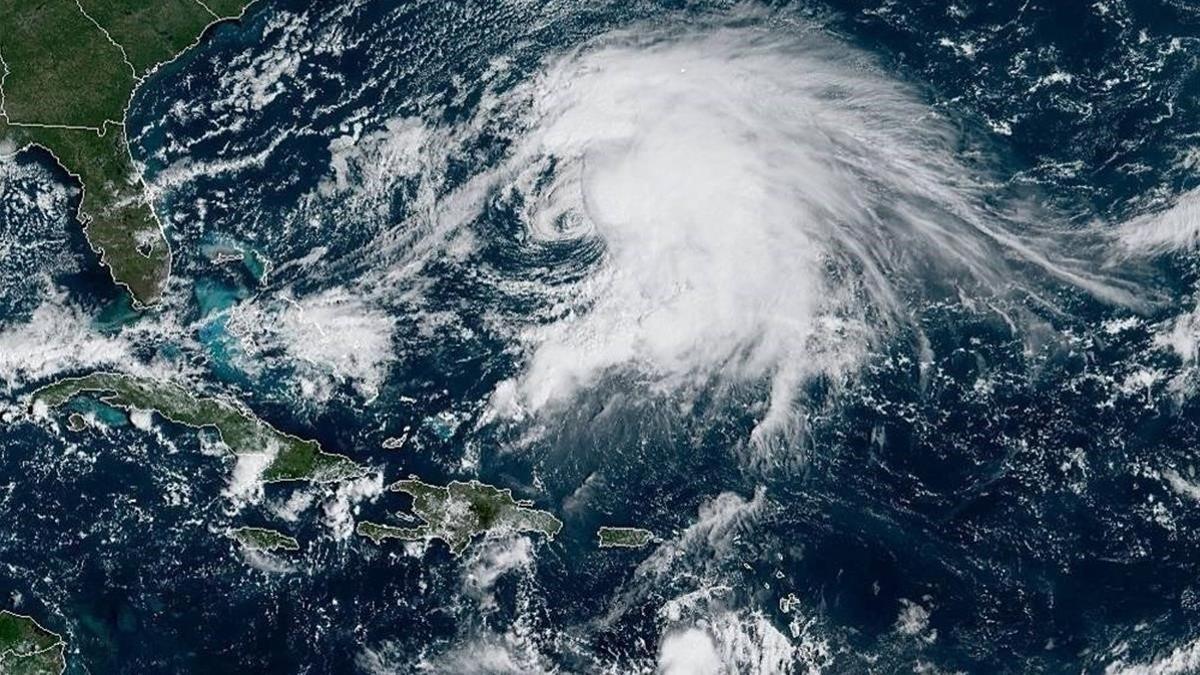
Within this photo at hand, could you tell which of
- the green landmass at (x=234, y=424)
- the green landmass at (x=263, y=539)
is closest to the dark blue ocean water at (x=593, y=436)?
the green landmass at (x=263, y=539)

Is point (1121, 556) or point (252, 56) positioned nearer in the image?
point (1121, 556)

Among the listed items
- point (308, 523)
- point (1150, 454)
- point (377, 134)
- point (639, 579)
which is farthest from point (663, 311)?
point (1150, 454)

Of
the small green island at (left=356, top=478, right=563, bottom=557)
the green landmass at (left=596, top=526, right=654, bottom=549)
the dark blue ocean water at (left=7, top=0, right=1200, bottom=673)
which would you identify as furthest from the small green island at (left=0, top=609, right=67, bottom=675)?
the green landmass at (left=596, top=526, right=654, bottom=549)

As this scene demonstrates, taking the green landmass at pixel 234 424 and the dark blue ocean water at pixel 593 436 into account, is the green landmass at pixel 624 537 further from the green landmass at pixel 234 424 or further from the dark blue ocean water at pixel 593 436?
the green landmass at pixel 234 424

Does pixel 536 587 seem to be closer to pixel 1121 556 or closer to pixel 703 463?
pixel 703 463

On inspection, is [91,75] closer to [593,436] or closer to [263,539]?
[263,539]
